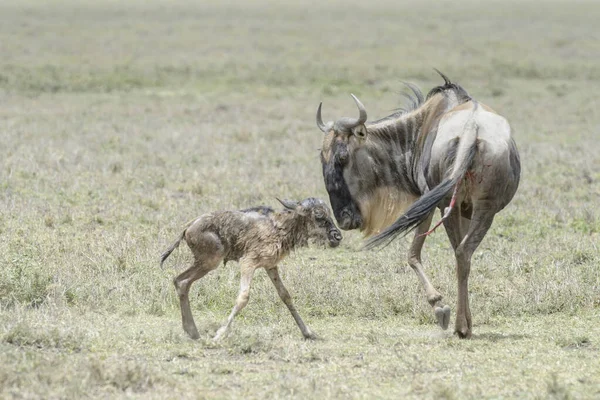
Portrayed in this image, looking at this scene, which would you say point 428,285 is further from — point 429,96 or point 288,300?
point 429,96

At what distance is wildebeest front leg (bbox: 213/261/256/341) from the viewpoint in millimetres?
7180

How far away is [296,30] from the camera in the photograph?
1852 inches

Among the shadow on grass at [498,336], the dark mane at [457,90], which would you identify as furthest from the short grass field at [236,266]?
the dark mane at [457,90]

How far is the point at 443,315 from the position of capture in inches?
304

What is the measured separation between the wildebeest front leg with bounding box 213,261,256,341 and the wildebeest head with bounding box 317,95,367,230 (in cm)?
144

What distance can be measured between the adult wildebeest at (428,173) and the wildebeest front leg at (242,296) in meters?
0.95

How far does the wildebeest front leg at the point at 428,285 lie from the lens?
7738 mm

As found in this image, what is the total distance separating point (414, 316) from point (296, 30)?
39716mm

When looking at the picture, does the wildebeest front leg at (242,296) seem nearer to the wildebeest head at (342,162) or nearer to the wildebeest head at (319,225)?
the wildebeest head at (319,225)

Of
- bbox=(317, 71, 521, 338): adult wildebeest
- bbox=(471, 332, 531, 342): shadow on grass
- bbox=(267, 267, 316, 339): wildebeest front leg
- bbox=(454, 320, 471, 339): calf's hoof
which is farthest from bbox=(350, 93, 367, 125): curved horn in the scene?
bbox=(471, 332, 531, 342): shadow on grass

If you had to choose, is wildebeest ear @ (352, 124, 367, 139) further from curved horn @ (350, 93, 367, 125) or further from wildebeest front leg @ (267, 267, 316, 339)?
wildebeest front leg @ (267, 267, 316, 339)

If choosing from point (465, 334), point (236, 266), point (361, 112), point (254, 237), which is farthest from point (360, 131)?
point (465, 334)

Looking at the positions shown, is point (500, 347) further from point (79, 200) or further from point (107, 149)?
point (107, 149)

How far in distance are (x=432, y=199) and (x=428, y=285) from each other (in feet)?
2.86
